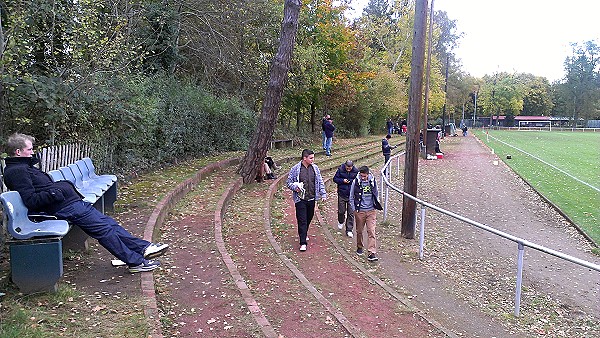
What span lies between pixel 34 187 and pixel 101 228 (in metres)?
0.80

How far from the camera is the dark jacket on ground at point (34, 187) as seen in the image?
5.17m

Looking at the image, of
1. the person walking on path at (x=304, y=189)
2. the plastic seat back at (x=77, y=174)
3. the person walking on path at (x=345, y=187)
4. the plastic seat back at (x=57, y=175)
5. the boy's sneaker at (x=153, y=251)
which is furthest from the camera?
the person walking on path at (x=345, y=187)

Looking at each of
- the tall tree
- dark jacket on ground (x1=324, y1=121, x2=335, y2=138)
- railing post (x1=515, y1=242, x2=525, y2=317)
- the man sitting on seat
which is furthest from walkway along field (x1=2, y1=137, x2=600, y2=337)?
the tall tree

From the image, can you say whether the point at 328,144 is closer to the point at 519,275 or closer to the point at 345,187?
the point at 345,187

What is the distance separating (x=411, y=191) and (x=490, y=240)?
2175mm

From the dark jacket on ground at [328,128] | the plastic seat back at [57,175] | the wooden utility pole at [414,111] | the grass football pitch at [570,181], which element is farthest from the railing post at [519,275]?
the dark jacket on ground at [328,128]

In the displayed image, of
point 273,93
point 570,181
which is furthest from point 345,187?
point 570,181

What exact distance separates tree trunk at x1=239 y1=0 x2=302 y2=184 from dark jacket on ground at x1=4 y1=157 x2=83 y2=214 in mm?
8972

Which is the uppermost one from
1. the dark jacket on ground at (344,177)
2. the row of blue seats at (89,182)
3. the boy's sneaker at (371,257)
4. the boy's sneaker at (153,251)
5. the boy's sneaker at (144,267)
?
the row of blue seats at (89,182)

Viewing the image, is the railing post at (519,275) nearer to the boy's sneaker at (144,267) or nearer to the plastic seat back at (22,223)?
the boy's sneaker at (144,267)

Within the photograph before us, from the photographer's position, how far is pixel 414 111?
1105cm

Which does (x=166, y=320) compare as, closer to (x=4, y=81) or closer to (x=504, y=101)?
(x=4, y=81)

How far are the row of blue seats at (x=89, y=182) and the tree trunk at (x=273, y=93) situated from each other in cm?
595

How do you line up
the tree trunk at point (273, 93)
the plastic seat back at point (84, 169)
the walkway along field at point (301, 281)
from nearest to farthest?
the walkway along field at point (301, 281) < the plastic seat back at point (84, 169) < the tree trunk at point (273, 93)
